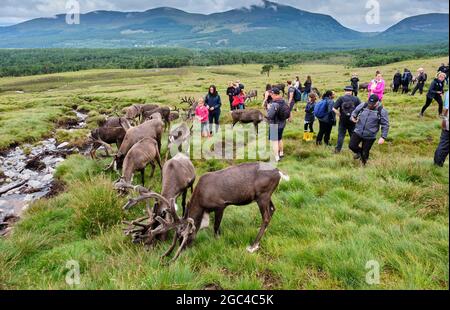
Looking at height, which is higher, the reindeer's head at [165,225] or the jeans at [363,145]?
the jeans at [363,145]

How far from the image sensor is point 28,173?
52.5 ft

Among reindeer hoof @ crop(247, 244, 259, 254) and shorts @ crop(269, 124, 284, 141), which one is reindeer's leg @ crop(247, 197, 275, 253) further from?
shorts @ crop(269, 124, 284, 141)

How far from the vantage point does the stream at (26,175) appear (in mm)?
12133

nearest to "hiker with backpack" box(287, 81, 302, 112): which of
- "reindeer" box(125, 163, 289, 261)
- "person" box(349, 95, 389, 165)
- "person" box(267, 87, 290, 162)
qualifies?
"person" box(267, 87, 290, 162)

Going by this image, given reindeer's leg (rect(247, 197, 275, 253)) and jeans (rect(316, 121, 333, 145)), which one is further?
jeans (rect(316, 121, 333, 145))

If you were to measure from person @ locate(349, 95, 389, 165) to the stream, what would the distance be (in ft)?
36.3

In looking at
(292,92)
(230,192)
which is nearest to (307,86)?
(292,92)

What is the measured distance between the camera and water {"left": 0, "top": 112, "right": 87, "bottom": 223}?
1256 centimetres

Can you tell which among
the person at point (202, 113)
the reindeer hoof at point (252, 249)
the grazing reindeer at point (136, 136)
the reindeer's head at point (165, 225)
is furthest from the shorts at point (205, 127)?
the reindeer hoof at point (252, 249)

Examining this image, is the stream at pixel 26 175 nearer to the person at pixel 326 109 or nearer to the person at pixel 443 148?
the person at pixel 326 109

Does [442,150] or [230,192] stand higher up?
[442,150]

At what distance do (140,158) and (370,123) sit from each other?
7.30m

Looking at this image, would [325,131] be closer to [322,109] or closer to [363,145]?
[322,109]
